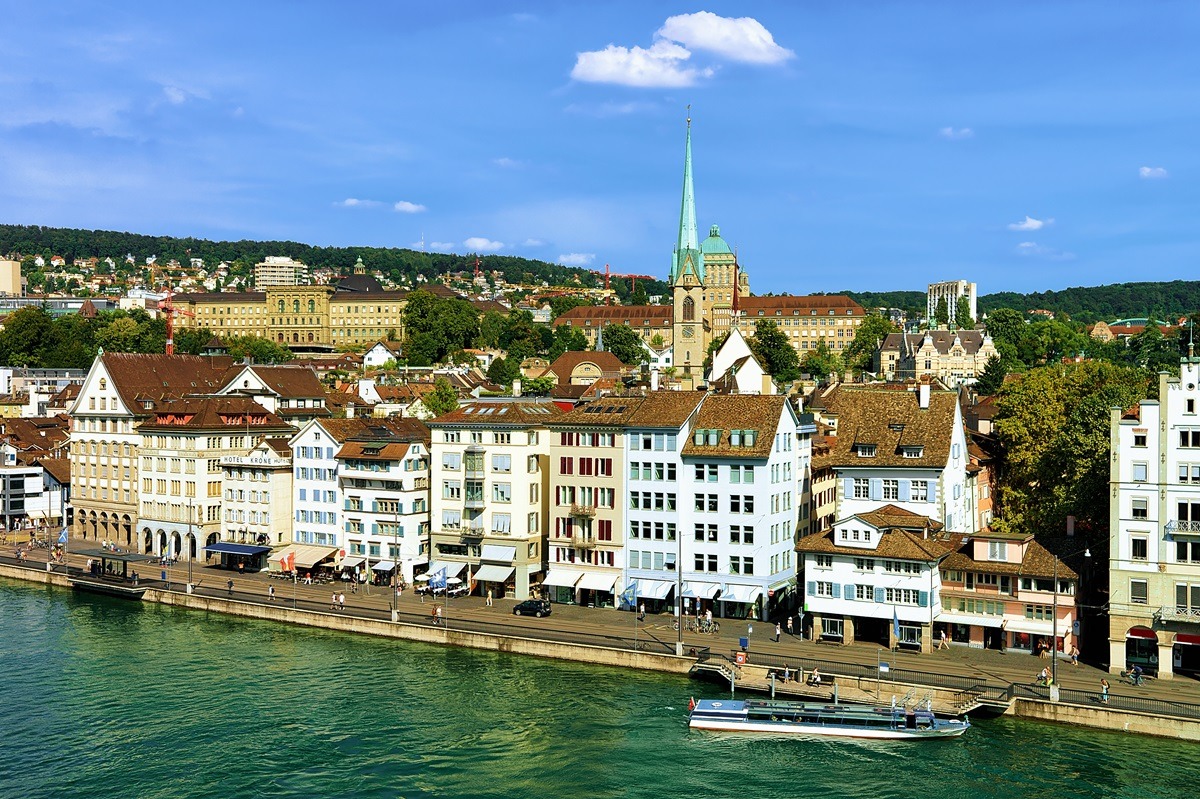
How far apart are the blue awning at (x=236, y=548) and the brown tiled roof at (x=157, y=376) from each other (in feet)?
62.1

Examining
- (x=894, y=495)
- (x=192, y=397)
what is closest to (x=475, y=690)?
(x=894, y=495)

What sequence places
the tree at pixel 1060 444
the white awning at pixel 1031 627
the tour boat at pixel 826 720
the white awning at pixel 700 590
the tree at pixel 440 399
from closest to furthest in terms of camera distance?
the tour boat at pixel 826 720 < the white awning at pixel 1031 627 < the tree at pixel 1060 444 < the white awning at pixel 700 590 < the tree at pixel 440 399

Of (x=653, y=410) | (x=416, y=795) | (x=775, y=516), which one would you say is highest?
(x=653, y=410)

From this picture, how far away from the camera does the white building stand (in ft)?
186

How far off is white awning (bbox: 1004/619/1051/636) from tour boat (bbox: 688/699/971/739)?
390 inches

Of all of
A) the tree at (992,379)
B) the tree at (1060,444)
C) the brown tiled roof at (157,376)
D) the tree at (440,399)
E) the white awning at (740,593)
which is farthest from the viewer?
the tree at (992,379)

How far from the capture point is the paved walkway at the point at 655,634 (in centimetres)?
5662

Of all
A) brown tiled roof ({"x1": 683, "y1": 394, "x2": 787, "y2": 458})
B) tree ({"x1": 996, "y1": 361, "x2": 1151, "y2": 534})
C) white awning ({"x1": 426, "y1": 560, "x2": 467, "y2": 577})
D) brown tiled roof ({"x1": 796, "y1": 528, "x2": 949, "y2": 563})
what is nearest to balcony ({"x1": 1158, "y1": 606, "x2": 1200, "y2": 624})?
tree ({"x1": 996, "y1": 361, "x2": 1151, "y2": 534})

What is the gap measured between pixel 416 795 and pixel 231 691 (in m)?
18.1

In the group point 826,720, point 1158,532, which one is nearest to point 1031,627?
point 1158,532

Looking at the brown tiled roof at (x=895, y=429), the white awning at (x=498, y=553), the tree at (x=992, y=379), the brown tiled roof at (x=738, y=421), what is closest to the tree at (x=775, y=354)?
the tree at (x=992, y=379)

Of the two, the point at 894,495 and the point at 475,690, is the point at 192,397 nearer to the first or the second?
the point at 475,690

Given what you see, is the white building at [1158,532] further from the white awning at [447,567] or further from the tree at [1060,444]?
the white awning at [447,567]

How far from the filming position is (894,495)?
70812 mm
